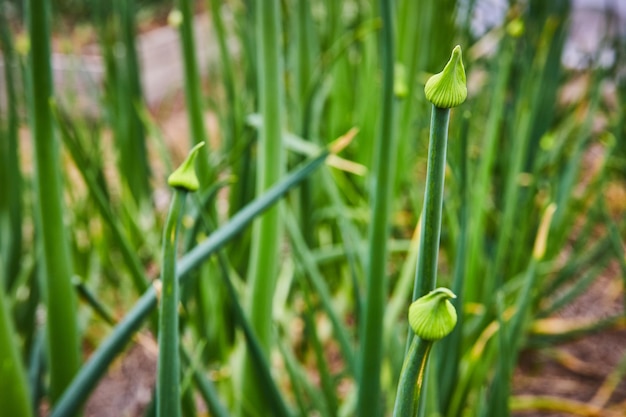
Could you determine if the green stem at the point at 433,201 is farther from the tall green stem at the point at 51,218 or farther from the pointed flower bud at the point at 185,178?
the tall green stem at the point at 51,218

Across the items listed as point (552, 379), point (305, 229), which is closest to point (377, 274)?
point (305, 229)

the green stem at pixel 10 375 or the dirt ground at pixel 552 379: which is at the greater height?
the green stem at pixel 10 375

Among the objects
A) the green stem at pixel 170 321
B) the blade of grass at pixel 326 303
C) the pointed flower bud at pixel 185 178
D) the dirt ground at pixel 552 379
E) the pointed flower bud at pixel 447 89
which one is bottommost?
the dirt ground at pixel 552 379

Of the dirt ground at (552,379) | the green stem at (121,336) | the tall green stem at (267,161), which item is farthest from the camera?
the dirt ground at (552,379)

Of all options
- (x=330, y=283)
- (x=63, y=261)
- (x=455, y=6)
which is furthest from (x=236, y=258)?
(x=455, y=6)

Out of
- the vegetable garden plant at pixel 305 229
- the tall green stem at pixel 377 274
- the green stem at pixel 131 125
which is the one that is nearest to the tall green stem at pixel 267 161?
the vegetable garden plant at pixel 305 229

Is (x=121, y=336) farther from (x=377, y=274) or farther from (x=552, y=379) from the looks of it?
(x=552, y=379)

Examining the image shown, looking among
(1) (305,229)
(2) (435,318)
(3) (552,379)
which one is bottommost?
Answer: (3) (552,379)
